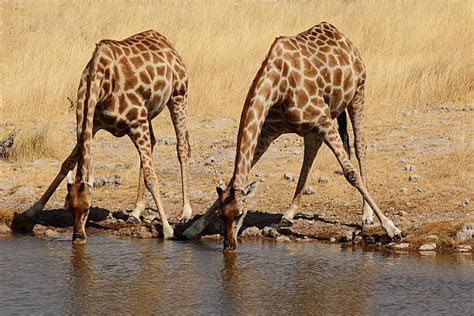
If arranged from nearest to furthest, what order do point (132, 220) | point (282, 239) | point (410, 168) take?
1. point (282, 239)
2. point (132, 220)
3. point (410, 168)

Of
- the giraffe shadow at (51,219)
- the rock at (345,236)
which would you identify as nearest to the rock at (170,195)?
the giraffe shadow at (51,219)

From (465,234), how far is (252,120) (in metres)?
2.31

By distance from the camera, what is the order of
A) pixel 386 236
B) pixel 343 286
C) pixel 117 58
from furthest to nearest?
1. pixel 117 58
2. pixel 386 236
3. pixel 343 286

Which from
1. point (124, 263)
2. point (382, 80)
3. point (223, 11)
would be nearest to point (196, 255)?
point (124, 263)

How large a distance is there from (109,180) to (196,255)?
3891mm

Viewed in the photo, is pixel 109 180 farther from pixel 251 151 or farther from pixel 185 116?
pixel 251 151

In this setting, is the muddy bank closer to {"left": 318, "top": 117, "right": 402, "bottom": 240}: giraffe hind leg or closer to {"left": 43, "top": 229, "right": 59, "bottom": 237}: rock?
{"left": 43, "top": 229, "right": 59, "bottom": 237}: rock

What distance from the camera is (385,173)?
12.9 m

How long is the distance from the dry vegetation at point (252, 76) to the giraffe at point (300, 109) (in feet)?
3.80

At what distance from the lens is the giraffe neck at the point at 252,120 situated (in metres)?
9.28

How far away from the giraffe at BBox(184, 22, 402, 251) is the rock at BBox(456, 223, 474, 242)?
0.60 meters

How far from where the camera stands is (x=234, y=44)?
1962cm

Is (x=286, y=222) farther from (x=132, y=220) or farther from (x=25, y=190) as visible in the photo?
(x=25, y=190)

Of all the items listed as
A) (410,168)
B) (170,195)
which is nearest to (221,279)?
(170,195)
